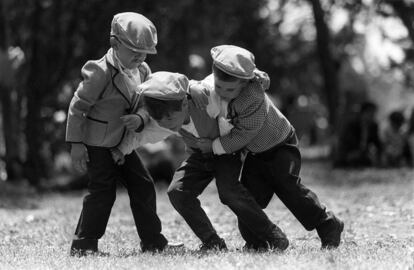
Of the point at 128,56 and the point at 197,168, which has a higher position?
the point at 128,56

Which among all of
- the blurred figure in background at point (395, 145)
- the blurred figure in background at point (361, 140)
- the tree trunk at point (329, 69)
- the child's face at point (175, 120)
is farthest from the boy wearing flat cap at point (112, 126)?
the tree trunk at point (329, 69)

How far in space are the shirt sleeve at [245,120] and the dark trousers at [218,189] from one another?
0.19m

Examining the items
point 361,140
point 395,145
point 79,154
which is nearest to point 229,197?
point 79,154

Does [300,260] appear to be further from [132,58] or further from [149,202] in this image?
[132,58]

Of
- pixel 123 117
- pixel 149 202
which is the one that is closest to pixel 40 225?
pixel 149 202

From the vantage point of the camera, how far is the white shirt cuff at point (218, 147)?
5.10 m

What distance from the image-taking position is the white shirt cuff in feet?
16.7

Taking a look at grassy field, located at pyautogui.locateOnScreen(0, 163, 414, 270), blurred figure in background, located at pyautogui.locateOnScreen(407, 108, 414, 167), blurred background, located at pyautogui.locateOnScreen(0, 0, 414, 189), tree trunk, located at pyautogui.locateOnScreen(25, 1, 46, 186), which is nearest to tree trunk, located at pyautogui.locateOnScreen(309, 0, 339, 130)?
blurred background, located at pyautogui.locateOnScreen(0, 0, 414, 189)

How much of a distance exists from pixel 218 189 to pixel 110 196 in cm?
80

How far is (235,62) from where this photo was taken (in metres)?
4.86

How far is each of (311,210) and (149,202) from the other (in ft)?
3.85

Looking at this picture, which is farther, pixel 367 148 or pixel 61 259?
pixel 367 148

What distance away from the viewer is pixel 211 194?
10.8m

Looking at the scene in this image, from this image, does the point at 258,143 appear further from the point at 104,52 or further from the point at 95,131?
the point at 104,52
